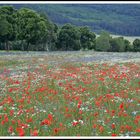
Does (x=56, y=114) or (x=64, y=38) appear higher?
(x=56, y=114)

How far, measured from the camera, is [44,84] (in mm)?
21078

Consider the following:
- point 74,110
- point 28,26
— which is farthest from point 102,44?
point 74,110

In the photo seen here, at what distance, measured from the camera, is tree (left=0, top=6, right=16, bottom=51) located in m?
81.9

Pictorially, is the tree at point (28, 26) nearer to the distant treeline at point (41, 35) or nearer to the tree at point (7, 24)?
the distant treeline at point (41, 35)

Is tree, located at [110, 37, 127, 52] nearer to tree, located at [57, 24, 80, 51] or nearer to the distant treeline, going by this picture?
the distant treeline

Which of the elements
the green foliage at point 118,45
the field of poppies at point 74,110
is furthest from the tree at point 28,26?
the green foliage at point 118,45

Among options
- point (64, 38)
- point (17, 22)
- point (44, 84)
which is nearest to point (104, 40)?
point (64, 38)

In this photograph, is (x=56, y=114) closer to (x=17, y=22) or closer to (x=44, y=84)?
(x=44, y=84)

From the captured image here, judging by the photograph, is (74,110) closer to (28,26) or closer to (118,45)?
(28,26)

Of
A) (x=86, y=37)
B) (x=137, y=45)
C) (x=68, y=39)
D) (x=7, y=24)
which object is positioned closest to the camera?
(x=7, y=24)

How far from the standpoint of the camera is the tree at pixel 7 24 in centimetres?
8194

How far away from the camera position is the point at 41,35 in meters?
95.5

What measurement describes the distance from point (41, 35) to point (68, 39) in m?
31.4

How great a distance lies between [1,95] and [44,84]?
11.5ft
